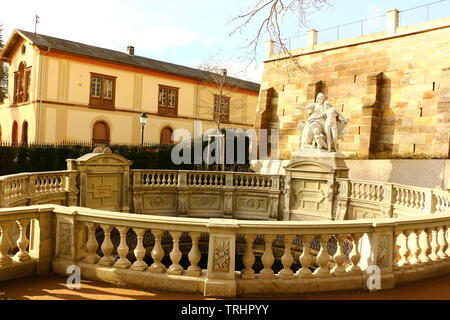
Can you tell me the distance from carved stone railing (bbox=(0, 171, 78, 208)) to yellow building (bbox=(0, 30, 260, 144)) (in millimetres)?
13740

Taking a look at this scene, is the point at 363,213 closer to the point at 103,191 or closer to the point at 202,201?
the point at 202,201

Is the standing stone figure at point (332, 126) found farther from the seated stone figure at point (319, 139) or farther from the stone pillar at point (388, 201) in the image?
the stone pillar at point (388, 201)

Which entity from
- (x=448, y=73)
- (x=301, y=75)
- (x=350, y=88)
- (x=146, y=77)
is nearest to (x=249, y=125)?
(x=146, y=77)

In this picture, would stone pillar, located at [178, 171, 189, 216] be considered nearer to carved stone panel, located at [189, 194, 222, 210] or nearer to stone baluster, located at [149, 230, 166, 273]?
carved stone panel, located at [189, 194, 222, 210]

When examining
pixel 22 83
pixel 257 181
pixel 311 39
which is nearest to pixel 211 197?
pixel 257 181

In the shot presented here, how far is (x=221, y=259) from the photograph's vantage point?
14.7 ft

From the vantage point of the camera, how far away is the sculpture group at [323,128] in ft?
43.8

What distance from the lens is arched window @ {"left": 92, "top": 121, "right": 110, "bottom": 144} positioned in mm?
26984

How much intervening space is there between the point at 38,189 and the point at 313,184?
29.5ft

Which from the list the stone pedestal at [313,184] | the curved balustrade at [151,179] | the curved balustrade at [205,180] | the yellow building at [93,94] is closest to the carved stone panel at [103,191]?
the curved balustrade at [151,179]

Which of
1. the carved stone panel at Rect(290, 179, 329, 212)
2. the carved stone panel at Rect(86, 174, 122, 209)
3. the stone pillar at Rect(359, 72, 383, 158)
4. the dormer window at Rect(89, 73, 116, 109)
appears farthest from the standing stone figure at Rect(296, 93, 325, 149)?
the dormer window at Rect(89, 73, 116, 109)

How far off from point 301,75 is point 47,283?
792 inches

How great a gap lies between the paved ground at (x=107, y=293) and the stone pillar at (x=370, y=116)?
1401cm

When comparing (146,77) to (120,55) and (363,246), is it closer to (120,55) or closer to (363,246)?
(120,55)
